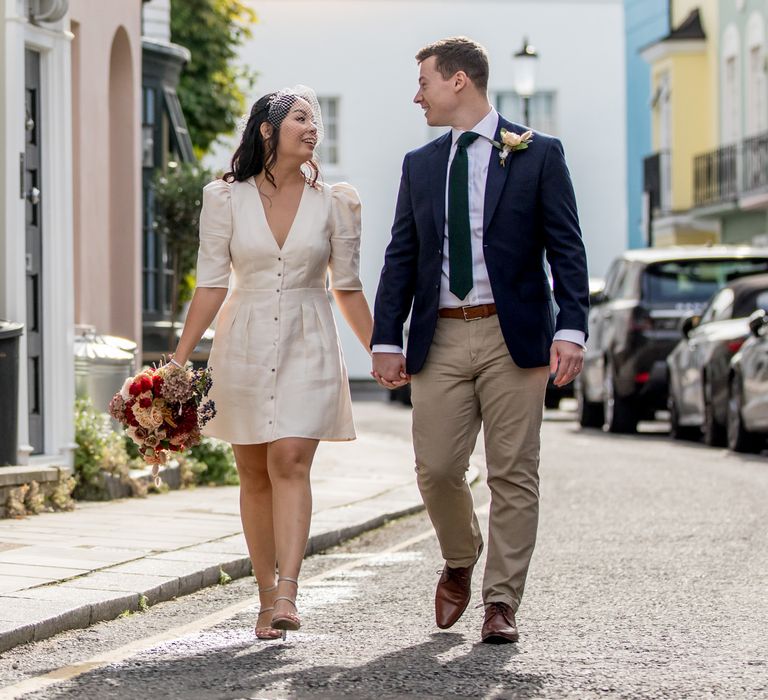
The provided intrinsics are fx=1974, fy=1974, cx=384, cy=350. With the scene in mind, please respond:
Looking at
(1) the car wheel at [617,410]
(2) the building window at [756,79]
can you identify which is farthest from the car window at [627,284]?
(2) the building window at [756,79]

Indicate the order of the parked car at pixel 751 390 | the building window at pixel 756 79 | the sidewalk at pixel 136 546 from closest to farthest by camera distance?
the sidewalk at pixel 136 546 < the parked car at pixel 751 390 < the building window at pixel 756 79

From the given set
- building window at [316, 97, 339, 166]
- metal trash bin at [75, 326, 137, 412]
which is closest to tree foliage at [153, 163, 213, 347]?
metal trash bin at [75, 326, 137, 412]

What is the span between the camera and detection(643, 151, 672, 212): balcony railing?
42656mm

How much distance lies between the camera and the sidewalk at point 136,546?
24.9ft

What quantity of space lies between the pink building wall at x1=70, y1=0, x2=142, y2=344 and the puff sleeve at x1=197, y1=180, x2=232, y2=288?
6.81m

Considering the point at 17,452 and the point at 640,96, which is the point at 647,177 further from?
the point at 17,452

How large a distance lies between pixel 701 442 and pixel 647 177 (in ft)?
80.7

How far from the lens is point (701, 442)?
19.7m

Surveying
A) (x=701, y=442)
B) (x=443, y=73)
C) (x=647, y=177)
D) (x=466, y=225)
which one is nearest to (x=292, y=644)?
(x=466, y=225)

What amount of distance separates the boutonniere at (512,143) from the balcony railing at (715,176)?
31634mm

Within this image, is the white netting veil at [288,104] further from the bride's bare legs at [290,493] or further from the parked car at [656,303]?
the parked car at [656,303]

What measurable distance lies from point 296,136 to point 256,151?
0.56ft

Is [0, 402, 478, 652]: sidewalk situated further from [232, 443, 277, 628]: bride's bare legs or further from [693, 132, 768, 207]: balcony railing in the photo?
[693, 132, 768, 207]: balcony railing

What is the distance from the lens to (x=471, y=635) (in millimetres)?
7164
